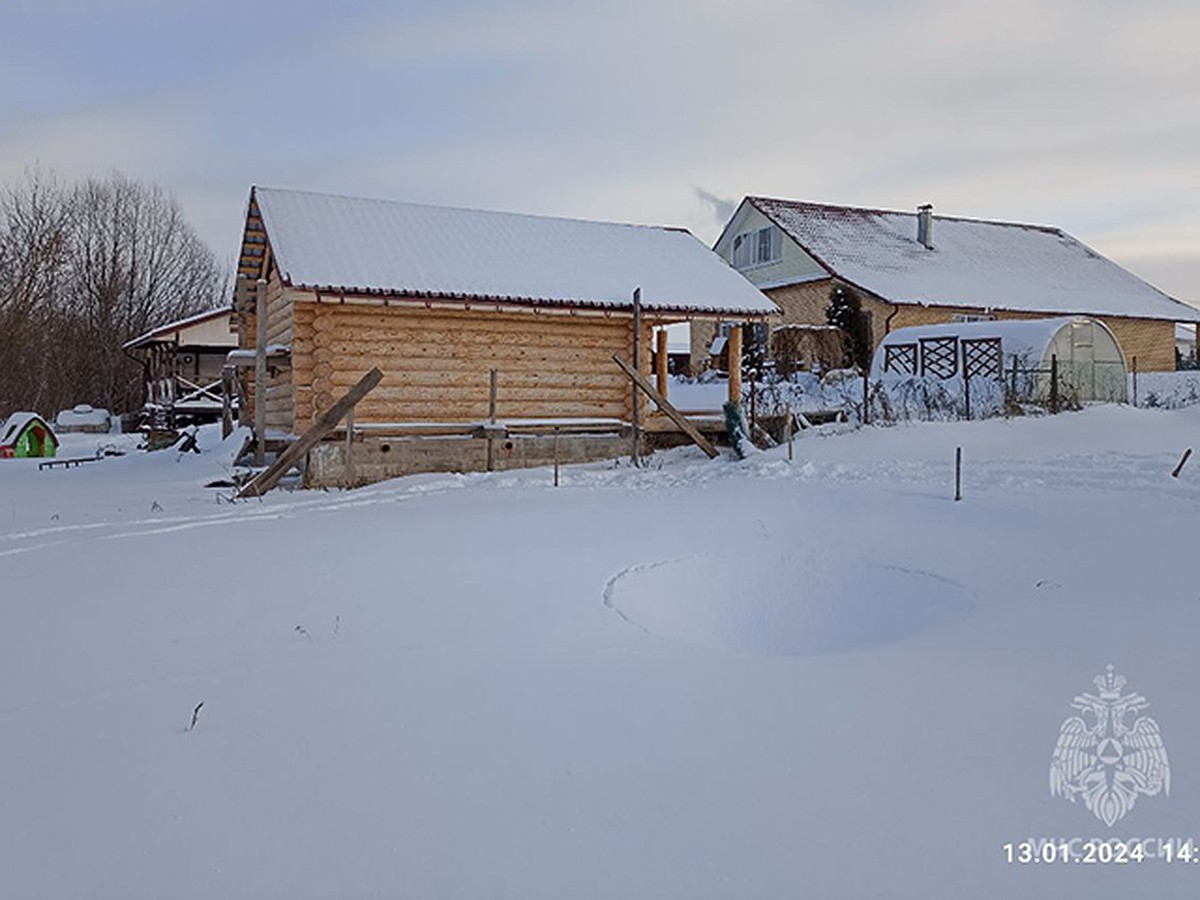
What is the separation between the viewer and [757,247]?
34.4 metres

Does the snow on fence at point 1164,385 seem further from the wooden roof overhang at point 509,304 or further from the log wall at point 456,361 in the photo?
the log wall at point 456,361

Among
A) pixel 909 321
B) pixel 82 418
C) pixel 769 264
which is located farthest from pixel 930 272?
pixel 82 418

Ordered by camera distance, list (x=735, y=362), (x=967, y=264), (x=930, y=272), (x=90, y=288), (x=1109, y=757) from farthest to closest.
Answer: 1. (x=90, y=288)
2. (x=967, y=264)
3. (x=930, y=272)
4. (x=735, y=362)
5. (x=1109, y=757)

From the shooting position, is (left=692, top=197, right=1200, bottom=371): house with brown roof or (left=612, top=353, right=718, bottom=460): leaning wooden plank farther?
(left=692, top=197, right=1200, bottom=371): house with brown roof

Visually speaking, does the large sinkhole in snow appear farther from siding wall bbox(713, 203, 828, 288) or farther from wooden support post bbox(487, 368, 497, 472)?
siding wall bbox(713, 203, 828, 288)

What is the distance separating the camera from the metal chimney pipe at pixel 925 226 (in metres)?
33.9

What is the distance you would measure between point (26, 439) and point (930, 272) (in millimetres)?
27030

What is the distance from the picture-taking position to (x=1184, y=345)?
5906cm

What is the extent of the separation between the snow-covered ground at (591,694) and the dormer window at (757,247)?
25.0 meters

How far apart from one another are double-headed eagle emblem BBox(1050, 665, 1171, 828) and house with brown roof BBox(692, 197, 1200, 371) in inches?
1021

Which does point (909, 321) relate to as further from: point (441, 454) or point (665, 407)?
point (441, 454)

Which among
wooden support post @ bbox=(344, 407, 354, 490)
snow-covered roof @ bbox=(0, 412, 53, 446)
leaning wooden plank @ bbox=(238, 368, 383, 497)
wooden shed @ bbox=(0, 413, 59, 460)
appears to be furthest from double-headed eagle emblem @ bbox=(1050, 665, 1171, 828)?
snow-covered roof @ bbox=(0, 412, 53, 446)

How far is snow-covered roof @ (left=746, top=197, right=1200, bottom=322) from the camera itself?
30.7m

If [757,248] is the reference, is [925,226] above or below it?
above
